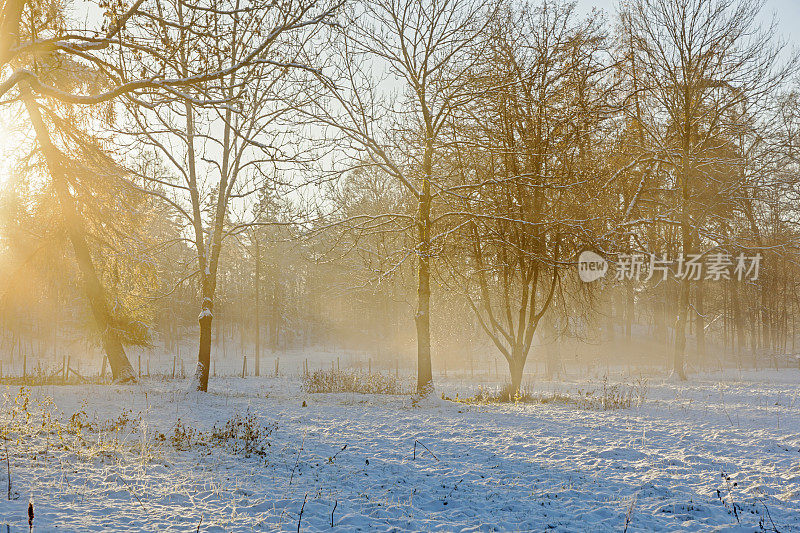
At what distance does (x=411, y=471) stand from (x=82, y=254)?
45.0 feet

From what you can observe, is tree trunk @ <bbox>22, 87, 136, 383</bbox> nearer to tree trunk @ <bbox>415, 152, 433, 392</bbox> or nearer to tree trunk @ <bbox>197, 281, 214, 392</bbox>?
tree trunk @ <bbox>197, 281, 214, 392</bbox>

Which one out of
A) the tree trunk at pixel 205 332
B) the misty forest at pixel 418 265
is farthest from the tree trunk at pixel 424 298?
the tree trunk at pixel 205 332

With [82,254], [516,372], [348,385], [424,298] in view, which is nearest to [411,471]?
[424,298]

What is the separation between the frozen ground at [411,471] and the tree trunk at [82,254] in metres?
4.88

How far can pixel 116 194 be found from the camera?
13.5m

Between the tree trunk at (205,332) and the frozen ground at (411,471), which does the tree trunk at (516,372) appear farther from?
the tree trunk at (205,332)

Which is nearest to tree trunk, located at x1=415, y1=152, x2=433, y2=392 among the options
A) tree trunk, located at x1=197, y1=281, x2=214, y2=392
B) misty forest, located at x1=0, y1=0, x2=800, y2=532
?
misty forest, located at x1=0, y1=0, x2=800, y2=532

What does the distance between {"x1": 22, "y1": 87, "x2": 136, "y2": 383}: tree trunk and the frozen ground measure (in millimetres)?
4876

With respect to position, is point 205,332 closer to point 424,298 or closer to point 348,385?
point 348,385

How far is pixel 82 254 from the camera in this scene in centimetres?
1565

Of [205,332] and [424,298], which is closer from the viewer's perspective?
[424,298]

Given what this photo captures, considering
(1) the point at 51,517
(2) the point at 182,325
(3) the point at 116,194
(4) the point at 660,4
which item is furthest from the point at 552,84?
(2) the point at 182,325

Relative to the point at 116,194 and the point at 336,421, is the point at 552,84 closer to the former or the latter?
the point at 336,421

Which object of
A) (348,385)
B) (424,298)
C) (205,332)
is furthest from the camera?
(348,385)
